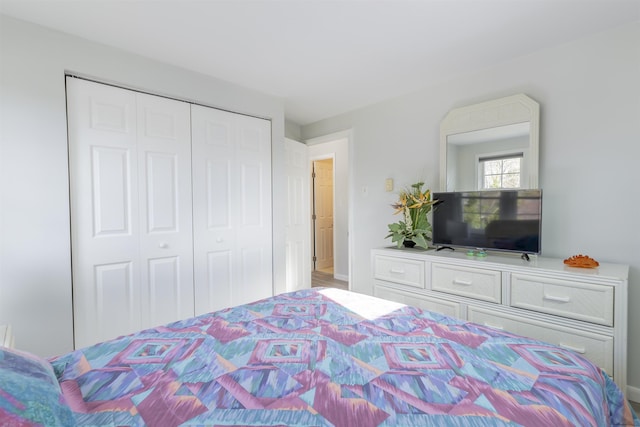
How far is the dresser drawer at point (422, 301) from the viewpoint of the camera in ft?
7.65

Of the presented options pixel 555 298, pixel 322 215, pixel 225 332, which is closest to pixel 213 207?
pixel 225 332

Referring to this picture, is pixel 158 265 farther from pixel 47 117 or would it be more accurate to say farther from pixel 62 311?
pixel 47 117

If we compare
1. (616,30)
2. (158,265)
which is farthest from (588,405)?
(158,265)

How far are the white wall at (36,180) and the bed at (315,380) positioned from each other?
1186 mm

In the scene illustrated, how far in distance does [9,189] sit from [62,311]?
84 cm

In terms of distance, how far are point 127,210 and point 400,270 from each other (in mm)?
2238

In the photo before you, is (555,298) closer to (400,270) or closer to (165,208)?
(400,270)

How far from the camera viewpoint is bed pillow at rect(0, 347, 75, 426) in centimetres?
64

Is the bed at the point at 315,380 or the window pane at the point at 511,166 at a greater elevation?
the window pane at the point at 511,166

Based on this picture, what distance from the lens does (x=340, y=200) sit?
5.31 m

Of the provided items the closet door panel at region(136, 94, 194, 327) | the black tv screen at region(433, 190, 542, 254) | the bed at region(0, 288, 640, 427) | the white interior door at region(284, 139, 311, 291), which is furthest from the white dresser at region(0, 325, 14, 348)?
the black tv screen at region(433, 190, 542, 254)

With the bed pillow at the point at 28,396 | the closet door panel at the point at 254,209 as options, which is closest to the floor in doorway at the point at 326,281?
the closet door panel at the point at 254,209

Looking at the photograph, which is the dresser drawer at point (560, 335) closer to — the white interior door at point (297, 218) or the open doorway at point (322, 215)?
the white interior door at point (297, 218)

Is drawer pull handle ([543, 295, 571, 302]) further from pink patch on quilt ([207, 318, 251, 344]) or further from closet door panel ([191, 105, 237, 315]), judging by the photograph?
closet door panel ([191, 105, 237, 315])
